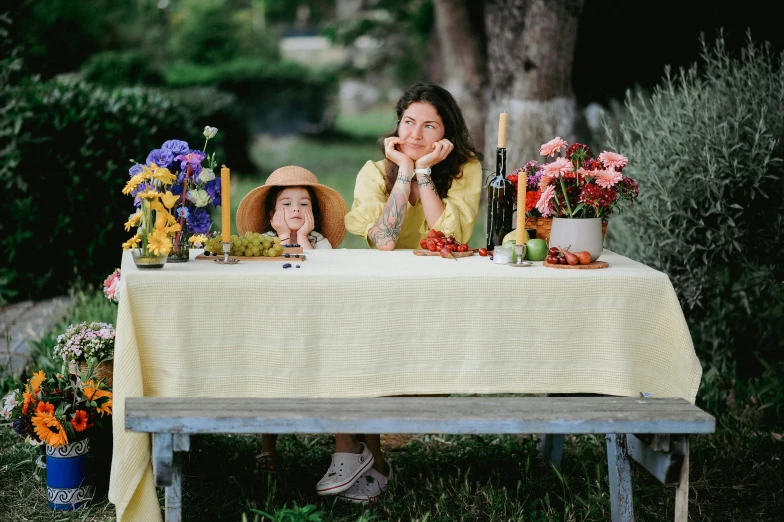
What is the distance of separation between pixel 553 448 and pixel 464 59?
7853 millimetres

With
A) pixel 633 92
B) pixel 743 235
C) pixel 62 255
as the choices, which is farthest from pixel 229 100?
pixel 743 235

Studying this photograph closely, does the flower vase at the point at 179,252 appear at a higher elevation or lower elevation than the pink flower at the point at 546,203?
lower

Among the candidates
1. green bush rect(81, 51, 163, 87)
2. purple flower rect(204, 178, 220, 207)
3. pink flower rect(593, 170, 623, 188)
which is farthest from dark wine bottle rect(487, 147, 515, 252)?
green bush rect(81, 51, 163, 87)

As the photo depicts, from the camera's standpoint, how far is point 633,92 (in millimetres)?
9656

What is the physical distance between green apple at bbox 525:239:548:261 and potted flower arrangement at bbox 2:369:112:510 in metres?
1.74

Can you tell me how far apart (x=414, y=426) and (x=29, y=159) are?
4.72 m

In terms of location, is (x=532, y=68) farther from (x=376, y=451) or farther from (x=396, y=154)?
(x=376, y=451)

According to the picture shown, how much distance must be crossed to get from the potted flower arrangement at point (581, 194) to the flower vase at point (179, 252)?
1.36m

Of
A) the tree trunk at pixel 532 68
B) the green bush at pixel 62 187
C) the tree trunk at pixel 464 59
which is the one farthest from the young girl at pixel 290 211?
the tree trunk at pixel 464 59

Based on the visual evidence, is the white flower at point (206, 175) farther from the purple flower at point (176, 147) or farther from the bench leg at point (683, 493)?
the bench leg at point (683, 493)

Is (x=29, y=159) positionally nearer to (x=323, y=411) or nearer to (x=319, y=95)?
(x=323, y=411)

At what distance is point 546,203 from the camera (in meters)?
3.58

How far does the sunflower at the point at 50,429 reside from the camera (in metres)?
3.54

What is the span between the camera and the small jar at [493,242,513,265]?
3477mm
